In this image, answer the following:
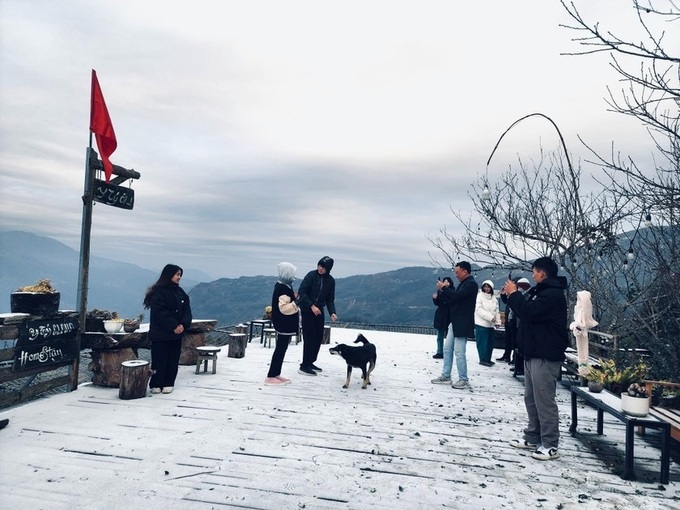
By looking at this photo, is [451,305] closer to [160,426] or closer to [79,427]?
[160,426]

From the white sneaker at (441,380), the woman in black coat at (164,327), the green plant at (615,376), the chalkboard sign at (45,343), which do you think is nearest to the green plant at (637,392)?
the green plant at (615,376)

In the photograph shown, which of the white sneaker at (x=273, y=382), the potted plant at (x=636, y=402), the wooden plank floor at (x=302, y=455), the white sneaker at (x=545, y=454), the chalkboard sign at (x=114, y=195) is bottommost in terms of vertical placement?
the wooden plank floor at (x=302, y=455)

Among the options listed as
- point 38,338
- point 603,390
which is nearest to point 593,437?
point 603,390

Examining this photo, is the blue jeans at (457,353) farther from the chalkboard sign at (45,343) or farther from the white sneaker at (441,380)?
the chalkboard sign at (45,343)

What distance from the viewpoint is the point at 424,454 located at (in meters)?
4.57

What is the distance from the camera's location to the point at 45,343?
6.02 m

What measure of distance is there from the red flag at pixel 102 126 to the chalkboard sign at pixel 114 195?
0.16m

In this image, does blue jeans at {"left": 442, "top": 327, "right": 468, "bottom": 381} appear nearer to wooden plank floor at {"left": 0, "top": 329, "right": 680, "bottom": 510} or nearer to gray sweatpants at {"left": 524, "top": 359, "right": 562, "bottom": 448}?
wooden plank floor at {"left": 0, "top": 329, "right": 680, "bottom": 510}

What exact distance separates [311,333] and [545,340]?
472cm

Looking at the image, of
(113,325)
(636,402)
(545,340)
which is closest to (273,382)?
(113,325)

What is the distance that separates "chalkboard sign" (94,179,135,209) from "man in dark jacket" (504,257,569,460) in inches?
252

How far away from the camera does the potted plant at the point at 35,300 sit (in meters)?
5.85

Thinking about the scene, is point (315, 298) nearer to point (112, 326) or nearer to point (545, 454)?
point (112, 326)

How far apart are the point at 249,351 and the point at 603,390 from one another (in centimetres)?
818
